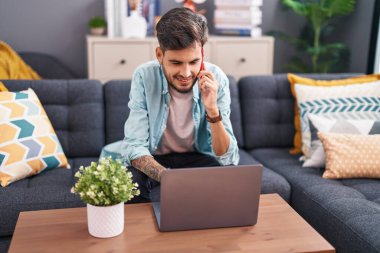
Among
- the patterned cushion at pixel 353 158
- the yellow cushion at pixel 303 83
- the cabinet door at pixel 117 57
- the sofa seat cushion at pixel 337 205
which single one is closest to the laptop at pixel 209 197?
the sofa seat cushion at pixel 337 205

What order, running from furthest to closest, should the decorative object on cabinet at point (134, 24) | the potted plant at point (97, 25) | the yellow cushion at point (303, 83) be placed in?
1. the potted plant at point (97, 25)
2. the decorative object on cabinet at point (134, 24)
3. the yellow cushion at point (303, 83)

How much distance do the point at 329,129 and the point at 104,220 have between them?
1279mm

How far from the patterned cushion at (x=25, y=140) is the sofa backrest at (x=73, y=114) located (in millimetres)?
117

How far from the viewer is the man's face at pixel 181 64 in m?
1.74

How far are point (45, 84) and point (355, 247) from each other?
63.2 inches

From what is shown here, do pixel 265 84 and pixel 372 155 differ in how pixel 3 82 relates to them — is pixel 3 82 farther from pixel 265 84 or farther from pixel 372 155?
pixel 372 155

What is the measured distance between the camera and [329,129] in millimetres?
2260

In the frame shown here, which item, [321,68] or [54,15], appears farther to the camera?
[321,68]

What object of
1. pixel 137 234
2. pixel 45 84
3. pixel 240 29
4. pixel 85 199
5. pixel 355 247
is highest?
pixel 240 29

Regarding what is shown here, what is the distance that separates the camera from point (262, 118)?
8.38 feet

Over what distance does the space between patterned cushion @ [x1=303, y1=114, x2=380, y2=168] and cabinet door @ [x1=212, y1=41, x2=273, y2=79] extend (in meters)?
1.15

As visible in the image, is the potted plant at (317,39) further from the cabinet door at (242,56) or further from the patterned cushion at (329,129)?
the patterned cushion at (329,129)

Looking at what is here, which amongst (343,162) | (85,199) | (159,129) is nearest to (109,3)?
(159,129)

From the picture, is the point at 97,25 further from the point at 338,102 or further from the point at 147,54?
the point at 338,102
